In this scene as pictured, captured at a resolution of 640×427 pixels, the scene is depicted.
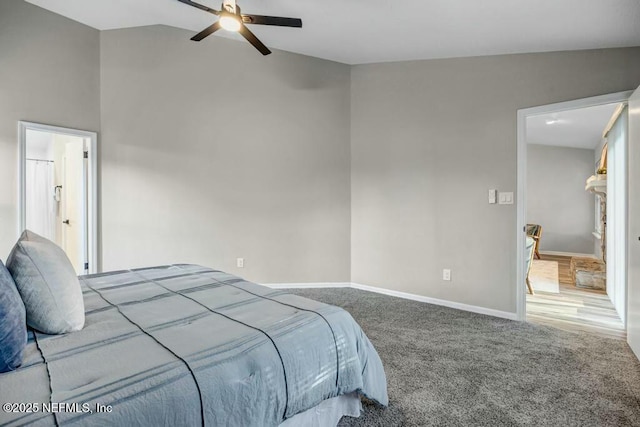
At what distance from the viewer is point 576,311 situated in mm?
3592

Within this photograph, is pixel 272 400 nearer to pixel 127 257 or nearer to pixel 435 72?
pixel 127 257

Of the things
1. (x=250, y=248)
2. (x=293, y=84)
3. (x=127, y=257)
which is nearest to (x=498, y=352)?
(x=250, y=248)

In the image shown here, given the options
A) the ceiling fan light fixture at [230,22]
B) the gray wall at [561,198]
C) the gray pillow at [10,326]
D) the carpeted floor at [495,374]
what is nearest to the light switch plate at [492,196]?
the carpeted floor at [495,374]

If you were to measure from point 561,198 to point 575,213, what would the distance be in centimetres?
44

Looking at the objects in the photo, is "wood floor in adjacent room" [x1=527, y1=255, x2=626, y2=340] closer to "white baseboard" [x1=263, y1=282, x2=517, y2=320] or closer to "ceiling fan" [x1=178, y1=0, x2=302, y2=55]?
"white baseboard" [x1=263, y1=282, x2=517, y2=320]

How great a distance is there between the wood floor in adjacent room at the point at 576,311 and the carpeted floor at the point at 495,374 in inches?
9.6

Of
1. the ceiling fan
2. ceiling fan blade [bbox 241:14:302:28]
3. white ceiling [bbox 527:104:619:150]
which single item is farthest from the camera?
white ceiling [bbox 527:104:619:150]

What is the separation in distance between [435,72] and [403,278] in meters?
2.34

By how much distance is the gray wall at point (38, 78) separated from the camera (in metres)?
3.15

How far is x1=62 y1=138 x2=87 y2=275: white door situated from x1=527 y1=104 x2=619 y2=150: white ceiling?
18.8 feet

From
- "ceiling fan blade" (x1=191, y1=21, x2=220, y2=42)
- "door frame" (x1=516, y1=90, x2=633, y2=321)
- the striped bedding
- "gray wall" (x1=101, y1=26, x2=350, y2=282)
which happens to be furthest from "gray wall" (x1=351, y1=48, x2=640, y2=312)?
the striped bedding

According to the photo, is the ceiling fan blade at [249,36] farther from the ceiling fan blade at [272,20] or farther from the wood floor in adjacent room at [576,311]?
the wood floor in adjacent room at [576,311]

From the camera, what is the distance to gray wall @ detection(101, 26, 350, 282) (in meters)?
3.93

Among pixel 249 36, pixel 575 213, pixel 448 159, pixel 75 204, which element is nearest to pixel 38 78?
pixel 75 204
